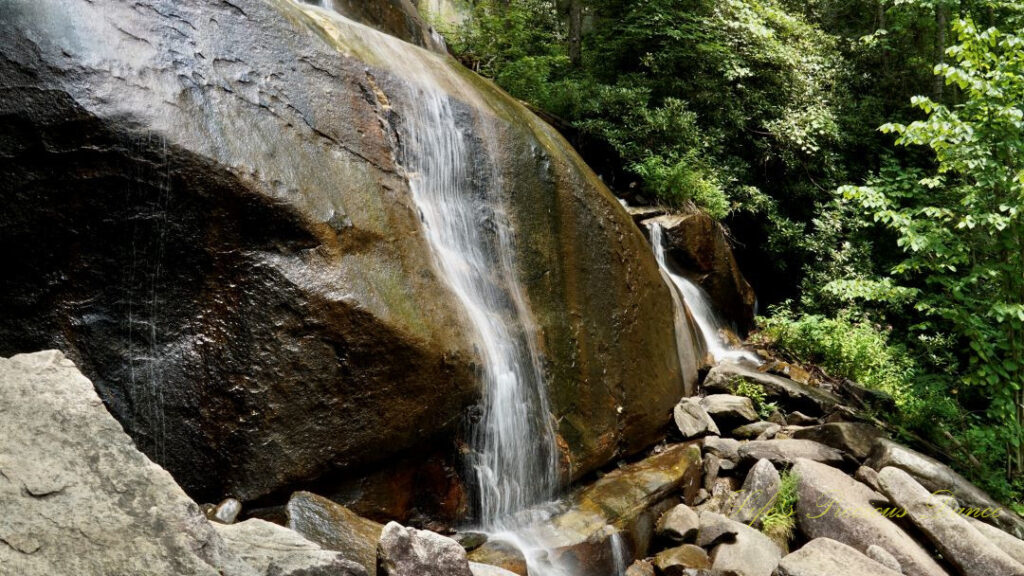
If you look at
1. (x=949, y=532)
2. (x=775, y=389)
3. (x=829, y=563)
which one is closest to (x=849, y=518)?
(x=949, y=532)

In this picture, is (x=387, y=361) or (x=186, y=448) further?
(x=387, y=361)

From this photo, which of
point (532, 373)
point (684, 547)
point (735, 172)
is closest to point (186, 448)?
point (532, 373)

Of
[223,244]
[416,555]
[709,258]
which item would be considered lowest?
[416,555]

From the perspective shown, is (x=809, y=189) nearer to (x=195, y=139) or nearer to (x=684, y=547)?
(x=684, y=547)

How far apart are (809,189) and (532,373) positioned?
1050cm

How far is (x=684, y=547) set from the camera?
5.64 m

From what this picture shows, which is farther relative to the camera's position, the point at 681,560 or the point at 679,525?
the point at 679,525

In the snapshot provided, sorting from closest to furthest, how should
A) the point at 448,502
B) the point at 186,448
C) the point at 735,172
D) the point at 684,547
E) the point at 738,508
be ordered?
the point at 186,448 < the point at 448,502 < the point at 684,547 < the point at 738,508 < the point at 735,172

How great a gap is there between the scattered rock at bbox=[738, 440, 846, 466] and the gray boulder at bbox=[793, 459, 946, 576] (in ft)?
1.59

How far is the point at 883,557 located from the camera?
5.65 m

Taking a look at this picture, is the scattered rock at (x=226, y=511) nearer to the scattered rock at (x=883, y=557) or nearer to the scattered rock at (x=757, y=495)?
the scattered rock at (x=757, y=495)

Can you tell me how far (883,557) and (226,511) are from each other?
5.24 meters

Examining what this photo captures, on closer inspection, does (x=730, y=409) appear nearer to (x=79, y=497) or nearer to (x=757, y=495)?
(x=757, y=495)

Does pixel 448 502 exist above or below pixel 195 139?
below
